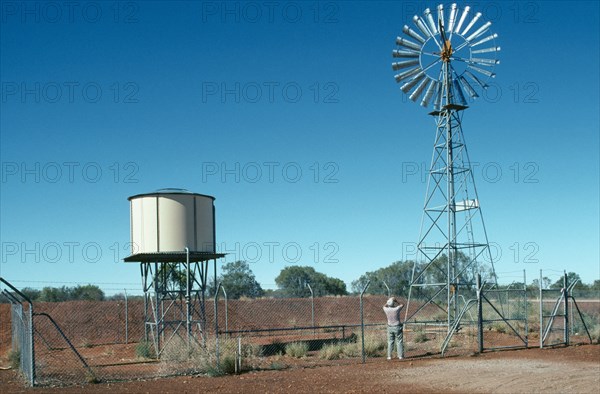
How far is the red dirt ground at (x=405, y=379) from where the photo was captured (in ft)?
47.2

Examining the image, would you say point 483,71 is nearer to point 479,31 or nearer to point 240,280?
point 479,31

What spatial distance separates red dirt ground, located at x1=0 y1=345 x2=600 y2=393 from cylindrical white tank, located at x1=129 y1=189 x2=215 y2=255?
14.0 feet

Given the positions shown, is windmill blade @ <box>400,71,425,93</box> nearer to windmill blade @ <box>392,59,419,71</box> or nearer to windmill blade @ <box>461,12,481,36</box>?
windmill blade @ <box>392,59,419,71</box>

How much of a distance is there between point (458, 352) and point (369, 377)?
235 inches

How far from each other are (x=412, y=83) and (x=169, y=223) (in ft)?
42.0

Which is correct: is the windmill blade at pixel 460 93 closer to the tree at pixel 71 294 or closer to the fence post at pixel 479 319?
the fence post at pixel 479 319

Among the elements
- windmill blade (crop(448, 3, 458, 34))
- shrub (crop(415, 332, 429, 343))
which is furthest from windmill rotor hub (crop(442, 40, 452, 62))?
shrub (crop(415, 332, 429, 343))

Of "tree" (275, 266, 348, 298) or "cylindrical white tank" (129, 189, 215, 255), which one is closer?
"cylindrical white tank" (129, 189, 215, 255)

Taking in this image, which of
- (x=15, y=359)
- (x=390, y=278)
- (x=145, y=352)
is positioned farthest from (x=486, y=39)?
(x=390, y=278)

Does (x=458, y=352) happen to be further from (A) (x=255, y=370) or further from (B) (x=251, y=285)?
(B) (x=251, y=285)

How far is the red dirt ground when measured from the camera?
14.4 meters

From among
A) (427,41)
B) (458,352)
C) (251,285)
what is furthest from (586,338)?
(251,285)

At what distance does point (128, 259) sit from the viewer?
804 inches

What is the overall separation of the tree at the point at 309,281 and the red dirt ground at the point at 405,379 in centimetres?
4923
